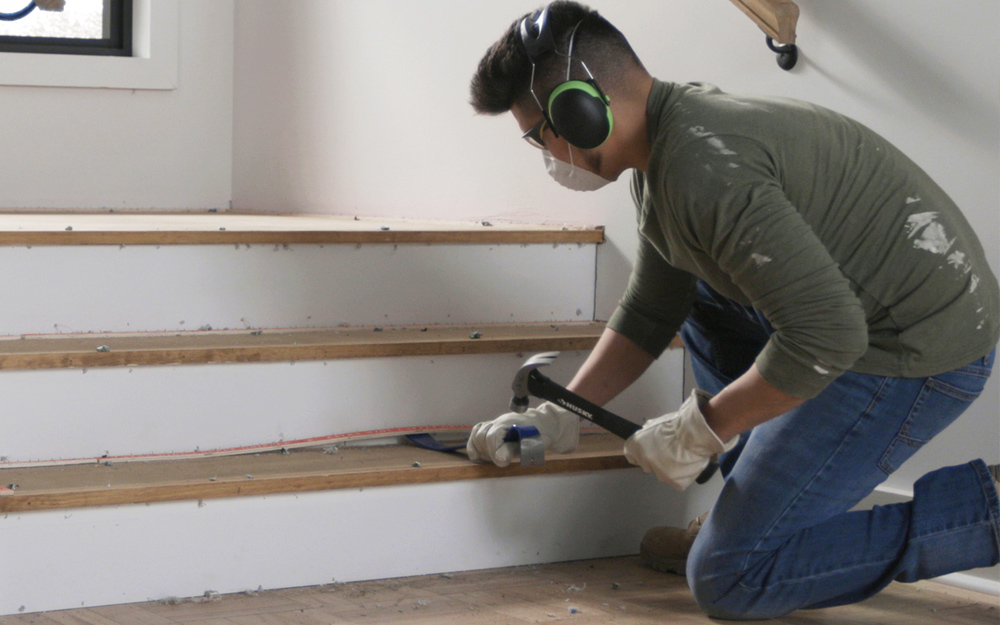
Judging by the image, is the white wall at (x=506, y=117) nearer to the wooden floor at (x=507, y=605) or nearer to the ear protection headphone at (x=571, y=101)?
the wooden floor at (x=507, y=605)

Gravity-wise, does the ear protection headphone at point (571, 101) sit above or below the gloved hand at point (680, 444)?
above

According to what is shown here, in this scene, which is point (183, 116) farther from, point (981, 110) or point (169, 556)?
point (981, 110)

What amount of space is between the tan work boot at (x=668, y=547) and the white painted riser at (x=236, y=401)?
0.93ft

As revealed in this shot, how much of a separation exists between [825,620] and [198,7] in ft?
7.79

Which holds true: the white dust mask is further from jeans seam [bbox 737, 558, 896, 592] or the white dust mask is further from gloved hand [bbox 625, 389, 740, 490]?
jeans seam [bbox 737, 558, 896, 592]

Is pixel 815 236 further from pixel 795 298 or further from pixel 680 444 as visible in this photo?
pixel 680 444

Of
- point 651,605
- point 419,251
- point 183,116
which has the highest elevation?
point 183,116

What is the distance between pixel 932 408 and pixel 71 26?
255 centimetres

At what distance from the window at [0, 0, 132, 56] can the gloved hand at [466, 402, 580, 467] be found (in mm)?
1927

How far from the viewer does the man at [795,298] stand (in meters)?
1.10

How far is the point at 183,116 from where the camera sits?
2.87 m

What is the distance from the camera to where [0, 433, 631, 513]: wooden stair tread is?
1.31 meters

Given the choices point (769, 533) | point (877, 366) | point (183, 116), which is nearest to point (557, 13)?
point (877, 366)

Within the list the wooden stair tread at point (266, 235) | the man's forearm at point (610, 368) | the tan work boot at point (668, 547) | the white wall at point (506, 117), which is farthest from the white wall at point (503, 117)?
the man's forearm at point (610, 368)
